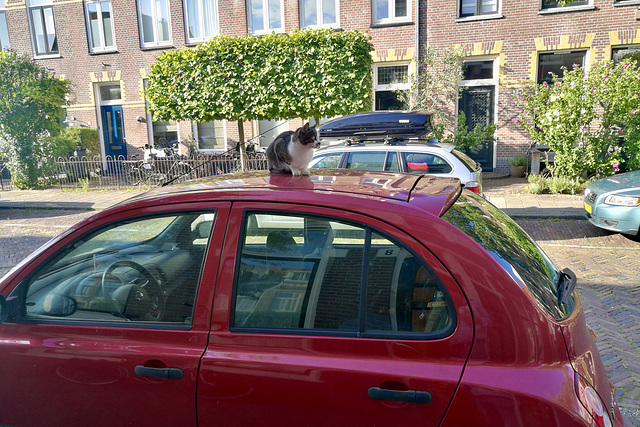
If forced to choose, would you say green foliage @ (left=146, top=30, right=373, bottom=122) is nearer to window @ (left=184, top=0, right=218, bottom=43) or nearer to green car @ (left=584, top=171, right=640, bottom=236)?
window @ (left=184, top=0, right=218, bottom=43)

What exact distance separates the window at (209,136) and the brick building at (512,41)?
28.1 ft

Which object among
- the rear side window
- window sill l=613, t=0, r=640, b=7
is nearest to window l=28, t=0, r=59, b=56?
the rear side window

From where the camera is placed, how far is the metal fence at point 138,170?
1489 centimetres

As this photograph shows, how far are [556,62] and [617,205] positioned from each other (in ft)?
31.2

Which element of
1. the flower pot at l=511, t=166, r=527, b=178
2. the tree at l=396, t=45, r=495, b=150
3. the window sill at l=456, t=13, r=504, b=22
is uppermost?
the window sill at l=456, t=13, r=504, b=22

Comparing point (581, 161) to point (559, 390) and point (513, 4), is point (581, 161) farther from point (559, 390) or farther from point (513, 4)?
point (559, 390)

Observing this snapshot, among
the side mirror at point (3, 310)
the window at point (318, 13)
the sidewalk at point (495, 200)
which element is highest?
the window at point (318, 13)

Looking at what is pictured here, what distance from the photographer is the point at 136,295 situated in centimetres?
214

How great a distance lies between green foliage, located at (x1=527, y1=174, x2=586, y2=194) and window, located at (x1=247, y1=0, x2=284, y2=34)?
34.5ft

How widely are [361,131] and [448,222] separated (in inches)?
265

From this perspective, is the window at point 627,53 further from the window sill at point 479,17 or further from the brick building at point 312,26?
the window sill at point 479,17

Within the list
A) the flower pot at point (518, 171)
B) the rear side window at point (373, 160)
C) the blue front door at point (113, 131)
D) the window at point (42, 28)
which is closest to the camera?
the rear side window at point (373, 160)

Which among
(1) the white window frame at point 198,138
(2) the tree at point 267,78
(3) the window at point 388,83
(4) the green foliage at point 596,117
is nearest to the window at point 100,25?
(1) the white window frame at point 198,138

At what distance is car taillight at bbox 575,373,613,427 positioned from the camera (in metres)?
1.56
